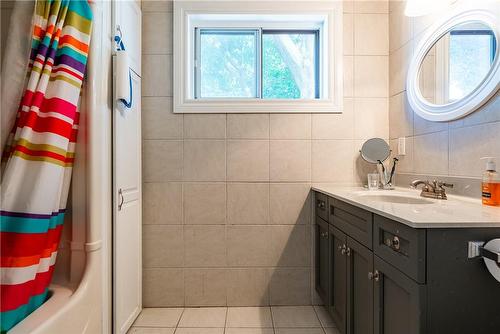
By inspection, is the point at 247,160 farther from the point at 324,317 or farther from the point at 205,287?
the point at 324,317

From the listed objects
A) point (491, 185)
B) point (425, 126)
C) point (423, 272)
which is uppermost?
point (425, 126)

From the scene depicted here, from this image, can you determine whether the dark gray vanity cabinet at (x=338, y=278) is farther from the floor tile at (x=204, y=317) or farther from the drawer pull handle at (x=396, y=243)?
the floor tile at (x=204, y=317)

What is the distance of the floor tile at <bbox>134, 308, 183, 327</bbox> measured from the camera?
185cm

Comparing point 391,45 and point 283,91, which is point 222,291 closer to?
point 283,91

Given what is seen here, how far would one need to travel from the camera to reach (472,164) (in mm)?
1349

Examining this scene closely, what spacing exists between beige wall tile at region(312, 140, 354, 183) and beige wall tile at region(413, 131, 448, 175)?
0.44m

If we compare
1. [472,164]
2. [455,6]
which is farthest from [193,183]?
[455,6]

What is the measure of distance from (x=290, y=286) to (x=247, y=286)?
0.31 meters

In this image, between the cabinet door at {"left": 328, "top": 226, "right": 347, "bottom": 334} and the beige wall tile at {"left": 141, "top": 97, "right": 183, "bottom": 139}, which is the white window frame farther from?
the cabinet door at {"left": 328, "top": 226, "right": 347, "bottom": 334}

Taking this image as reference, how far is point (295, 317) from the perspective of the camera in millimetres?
1924

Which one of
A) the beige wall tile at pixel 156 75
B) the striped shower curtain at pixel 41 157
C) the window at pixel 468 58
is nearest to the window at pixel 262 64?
the beige wall tile at pixel 156 75

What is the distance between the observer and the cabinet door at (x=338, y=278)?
1486 mm

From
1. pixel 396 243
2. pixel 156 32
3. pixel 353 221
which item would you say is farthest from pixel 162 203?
pixel 396 243

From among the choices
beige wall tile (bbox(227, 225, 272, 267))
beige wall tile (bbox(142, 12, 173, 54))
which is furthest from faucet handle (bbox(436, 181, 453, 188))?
beige wall tile (bbox(142, 12, 173, 54))
